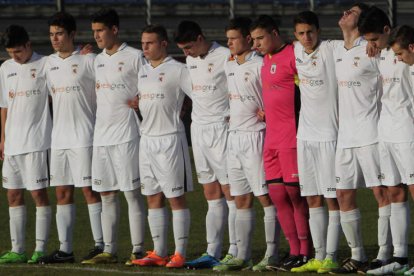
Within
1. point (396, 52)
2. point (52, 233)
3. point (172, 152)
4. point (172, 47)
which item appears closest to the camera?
point (396, 52)

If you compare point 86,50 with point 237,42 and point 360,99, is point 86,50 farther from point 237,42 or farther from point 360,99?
point 360,99

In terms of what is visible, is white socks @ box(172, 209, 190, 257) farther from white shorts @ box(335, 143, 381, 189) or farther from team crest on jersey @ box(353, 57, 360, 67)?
team crest on jersey @ box(353, 57, 360, 67)

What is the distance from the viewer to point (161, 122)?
11.7m

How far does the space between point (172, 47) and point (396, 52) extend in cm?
1501

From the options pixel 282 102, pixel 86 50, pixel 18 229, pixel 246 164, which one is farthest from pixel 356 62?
pixel 18 229

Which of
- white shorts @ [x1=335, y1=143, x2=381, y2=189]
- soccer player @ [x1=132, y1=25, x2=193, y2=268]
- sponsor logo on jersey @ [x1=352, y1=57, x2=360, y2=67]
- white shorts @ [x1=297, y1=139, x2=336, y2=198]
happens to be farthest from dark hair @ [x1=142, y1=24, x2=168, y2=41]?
white shorts @ [x1=335, y1=143, x2=381, y2=189]

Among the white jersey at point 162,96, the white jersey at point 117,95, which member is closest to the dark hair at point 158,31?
the white jersey at point 162,96

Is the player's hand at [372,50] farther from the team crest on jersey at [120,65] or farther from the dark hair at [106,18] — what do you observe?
the dark hair at [106,18]

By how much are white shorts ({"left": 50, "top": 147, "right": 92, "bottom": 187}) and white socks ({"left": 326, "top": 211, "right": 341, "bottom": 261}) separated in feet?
8.68

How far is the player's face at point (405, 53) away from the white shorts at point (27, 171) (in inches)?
158

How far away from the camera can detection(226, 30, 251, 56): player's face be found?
11.5 metres

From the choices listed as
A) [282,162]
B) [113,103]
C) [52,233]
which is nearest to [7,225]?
[52,233]

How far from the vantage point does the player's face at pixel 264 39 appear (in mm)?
11156

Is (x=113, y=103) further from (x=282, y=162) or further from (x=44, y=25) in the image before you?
(x=44, y=25)
